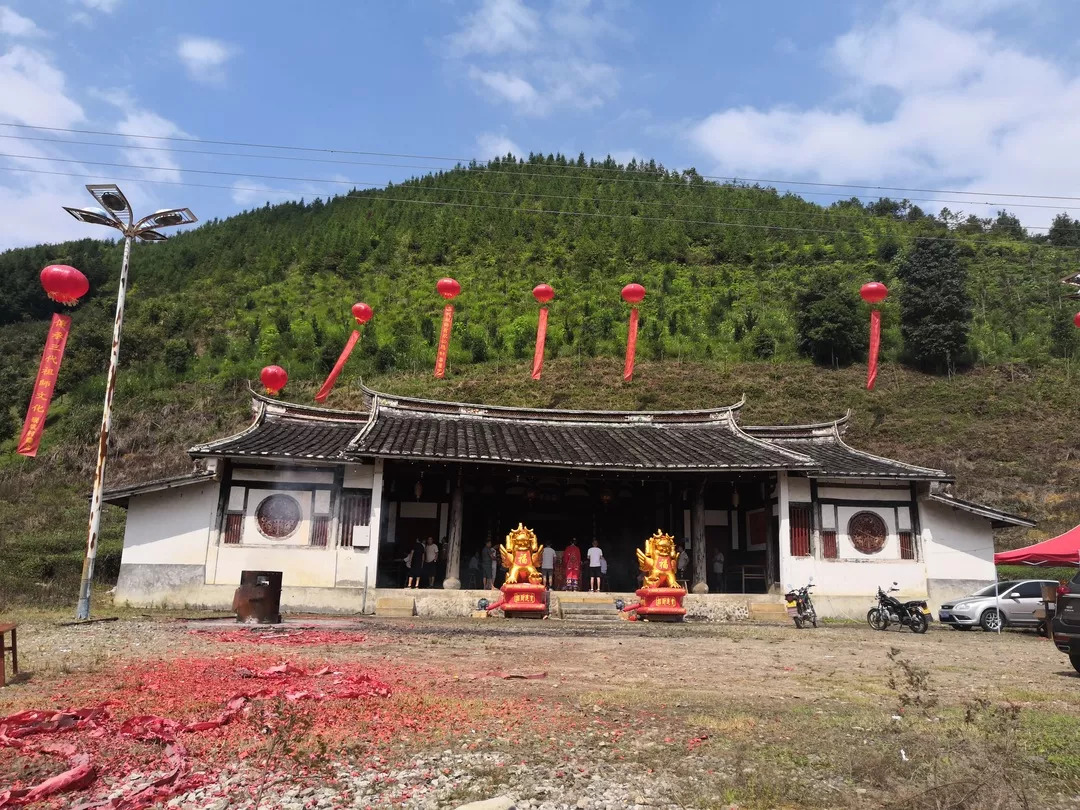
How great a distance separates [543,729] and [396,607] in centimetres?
1131

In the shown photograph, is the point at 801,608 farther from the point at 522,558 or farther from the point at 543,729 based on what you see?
the point at 543,729

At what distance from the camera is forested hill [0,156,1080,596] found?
45844mm

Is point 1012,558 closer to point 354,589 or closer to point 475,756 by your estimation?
point 354,589

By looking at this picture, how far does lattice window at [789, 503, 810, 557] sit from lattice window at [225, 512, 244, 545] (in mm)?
12746

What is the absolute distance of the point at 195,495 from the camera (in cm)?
1755

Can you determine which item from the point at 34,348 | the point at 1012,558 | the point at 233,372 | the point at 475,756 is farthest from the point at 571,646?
the point at 34,348

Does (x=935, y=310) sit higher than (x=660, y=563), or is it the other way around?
(x=935, y=310)

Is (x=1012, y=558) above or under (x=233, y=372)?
under

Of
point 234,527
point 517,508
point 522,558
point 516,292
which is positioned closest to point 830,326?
point 516,292

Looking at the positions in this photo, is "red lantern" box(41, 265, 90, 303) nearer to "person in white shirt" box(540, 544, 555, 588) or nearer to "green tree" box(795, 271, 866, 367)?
"person in white shirt" box(540, 544, 555, 588)

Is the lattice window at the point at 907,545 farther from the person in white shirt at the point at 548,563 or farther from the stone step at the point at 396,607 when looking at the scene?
the stone step at the point at 396,607

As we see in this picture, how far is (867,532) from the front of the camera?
18.6 meters

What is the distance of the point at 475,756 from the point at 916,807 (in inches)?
99.3

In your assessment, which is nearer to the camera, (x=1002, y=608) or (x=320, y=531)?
(x=1002, y=608)
